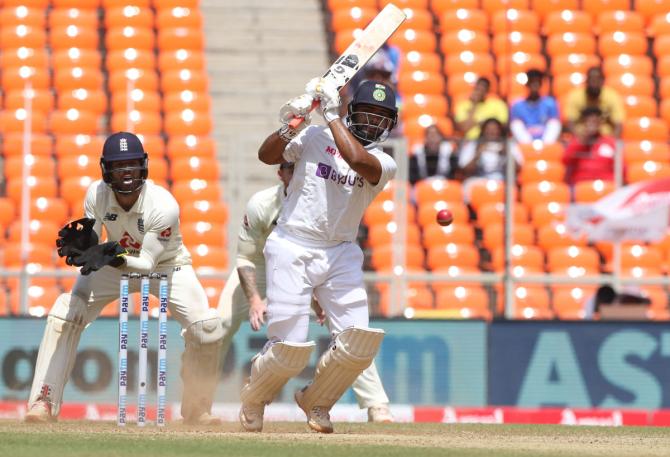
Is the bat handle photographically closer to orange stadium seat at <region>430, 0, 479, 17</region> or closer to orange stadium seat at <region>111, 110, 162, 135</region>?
orange stadium seat at <region>111, 110, 162, 135</region>

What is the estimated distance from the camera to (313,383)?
870cm

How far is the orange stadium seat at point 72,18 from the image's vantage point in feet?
55.1

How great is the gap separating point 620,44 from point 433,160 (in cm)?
531

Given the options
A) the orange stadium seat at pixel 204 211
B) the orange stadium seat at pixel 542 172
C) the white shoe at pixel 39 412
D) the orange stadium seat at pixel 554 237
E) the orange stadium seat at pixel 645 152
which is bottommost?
the white shoe at pixel 39 412

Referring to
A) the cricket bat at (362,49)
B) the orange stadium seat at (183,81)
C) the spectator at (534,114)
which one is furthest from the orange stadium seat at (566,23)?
the cricket bat at (362,49)

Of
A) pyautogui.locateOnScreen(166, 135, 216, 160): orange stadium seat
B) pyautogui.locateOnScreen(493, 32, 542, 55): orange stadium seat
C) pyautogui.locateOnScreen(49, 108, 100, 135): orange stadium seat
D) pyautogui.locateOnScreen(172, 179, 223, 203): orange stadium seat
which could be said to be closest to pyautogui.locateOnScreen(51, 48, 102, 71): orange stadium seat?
pyautogui.locateOnScreen(49, 108, 100, 135): orange stadium seat

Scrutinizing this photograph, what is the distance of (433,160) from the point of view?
42.3 ft

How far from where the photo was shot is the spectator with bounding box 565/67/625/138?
49.5 feet

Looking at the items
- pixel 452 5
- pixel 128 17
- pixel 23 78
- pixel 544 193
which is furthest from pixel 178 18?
pixel 544 193

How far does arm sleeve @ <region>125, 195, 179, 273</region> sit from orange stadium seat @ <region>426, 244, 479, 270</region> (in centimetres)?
411

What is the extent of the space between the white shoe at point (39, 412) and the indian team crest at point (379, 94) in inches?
114

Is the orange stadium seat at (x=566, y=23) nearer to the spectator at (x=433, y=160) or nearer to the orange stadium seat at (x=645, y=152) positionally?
the orange stadium seat at (x=645, y=152)

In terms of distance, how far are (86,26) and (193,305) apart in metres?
7.72

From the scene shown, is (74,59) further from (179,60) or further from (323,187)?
(323,187)
